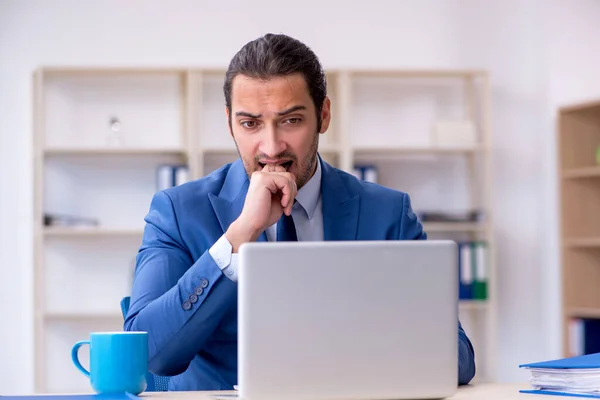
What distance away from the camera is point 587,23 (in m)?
5.26

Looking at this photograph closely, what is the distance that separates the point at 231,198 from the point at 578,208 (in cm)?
339

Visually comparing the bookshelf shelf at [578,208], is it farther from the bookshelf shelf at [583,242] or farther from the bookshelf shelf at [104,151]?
the bookshelf shelf at [104,151]

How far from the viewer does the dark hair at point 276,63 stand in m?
2.05

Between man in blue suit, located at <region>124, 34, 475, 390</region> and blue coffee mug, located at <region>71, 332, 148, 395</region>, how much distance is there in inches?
10.7

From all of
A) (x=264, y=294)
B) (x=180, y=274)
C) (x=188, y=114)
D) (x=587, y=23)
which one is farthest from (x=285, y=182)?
(x=587, y=23)

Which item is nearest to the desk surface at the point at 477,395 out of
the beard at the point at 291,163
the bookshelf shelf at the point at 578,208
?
the beard at the point at 291,163

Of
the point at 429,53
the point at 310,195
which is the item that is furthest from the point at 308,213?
the point at 429,53

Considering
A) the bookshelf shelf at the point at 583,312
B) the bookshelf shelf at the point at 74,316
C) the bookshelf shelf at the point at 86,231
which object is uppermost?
the bookshelf shelf at the point at 86,231

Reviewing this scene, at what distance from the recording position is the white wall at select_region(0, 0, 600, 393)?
16.4ft

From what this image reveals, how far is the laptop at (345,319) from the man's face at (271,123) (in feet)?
2.49

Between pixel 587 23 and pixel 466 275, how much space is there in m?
1.62

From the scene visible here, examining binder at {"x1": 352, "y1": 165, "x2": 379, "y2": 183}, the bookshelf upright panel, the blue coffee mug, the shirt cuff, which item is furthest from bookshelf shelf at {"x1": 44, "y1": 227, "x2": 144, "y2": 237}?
the blue coffee mug

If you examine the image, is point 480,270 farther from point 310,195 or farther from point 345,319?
point 345,319

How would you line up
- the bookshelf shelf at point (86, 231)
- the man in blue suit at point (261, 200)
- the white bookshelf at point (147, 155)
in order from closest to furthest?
the man in blue suit at point (261, 200) < the bookshelf shelf at point (86, 231) < the white bookshelf at point (147, 155)
